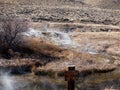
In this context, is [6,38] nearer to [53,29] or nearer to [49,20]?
[53,29]

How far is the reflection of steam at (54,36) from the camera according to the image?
44.2m

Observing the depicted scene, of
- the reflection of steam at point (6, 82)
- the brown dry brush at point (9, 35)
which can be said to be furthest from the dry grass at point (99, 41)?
the reflection of steam at point (6, 82)

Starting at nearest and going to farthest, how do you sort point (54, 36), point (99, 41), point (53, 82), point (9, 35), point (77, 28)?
point (53, 82) < point (9, 35) < point (99, 41) < point (54, 36) < point (77, 28)

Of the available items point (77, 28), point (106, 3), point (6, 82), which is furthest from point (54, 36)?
point (106, 3)

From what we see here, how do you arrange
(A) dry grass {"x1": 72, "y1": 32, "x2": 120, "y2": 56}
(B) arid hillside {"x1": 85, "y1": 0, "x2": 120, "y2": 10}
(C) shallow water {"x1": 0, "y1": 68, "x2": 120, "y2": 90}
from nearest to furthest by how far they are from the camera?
(C) shallow water {"x1": 0, "y1": 68, "x2": 120, "y2": 90} → (A) dry grass {"x1": 72, "y1": 32, "x2": 120, "y2": 56} → (B) arid hillside {"x1": 85, "y1": 0, "x2": 120, "y2": 10}

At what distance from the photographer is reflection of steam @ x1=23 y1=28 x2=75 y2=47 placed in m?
44.2

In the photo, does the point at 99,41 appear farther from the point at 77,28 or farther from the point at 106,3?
the point at 106,3

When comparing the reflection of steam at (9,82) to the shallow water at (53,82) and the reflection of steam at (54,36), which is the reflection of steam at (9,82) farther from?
the reflection of steam at (54,36)

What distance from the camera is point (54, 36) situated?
153 ft

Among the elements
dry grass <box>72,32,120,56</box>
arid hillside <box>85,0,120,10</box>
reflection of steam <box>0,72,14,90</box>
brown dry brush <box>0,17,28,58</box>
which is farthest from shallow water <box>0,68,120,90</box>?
arid hillside <box>85,0,120,10</box>

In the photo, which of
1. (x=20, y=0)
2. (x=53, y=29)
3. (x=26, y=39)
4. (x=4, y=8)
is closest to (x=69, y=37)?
(x=53, y=29)

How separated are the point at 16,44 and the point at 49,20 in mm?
21461

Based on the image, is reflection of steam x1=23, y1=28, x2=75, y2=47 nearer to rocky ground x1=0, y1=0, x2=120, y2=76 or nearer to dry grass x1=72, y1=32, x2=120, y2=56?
rocky ground x1=0, y1=0, x2=120, y2=76

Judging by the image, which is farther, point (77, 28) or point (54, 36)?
Result: point (77, 28)
